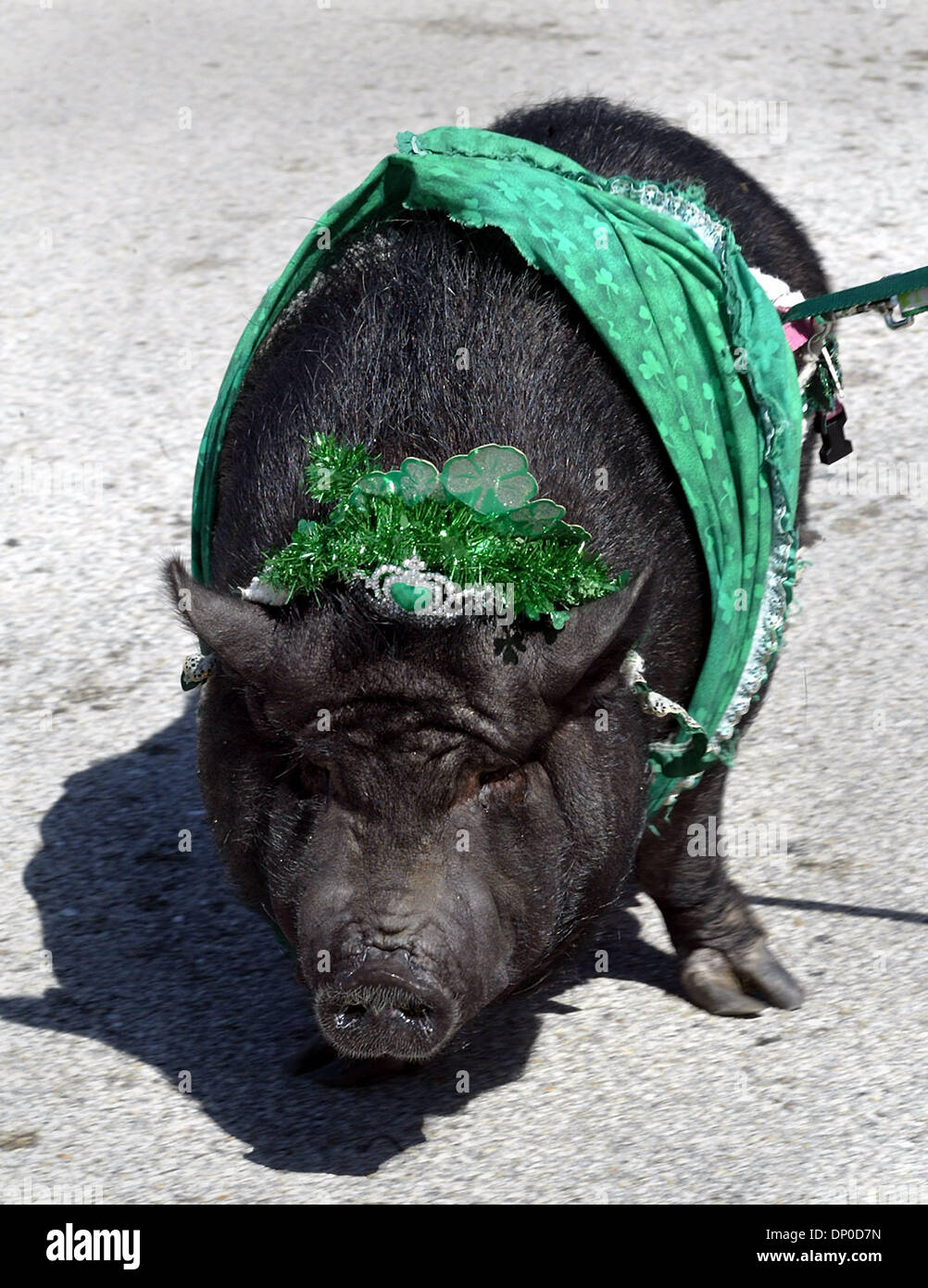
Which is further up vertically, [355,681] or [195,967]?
[355,681]

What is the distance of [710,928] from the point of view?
13.4 ft

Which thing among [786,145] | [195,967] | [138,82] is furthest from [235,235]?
[195,967]

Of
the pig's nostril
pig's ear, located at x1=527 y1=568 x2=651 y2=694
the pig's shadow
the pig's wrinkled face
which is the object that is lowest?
the pig's shadow

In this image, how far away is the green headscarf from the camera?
11.4 feet

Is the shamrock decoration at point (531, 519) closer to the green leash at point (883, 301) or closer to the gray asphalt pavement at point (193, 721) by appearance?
the green leash at point (883, 301)

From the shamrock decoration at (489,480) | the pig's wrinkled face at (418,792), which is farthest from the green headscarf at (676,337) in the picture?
the shamrock decoration at (489,480)

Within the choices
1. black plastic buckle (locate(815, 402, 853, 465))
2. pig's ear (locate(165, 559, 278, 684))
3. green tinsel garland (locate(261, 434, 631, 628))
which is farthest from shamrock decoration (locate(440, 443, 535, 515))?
black plastic buckle (locate(815, 402, 853, 465))

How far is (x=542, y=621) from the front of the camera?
309 cm

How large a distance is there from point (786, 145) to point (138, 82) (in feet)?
11.3

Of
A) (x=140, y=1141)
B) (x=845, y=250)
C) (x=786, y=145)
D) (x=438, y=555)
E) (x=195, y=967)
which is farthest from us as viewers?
(x=786, y=145)

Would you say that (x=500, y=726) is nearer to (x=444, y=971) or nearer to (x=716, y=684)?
(x=444, y=971)

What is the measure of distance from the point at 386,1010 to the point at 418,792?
1.25 ft

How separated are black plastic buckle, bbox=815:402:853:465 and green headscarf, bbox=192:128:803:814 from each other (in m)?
0.46

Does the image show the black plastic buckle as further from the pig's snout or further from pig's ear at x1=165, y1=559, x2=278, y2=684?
the pig's snout
